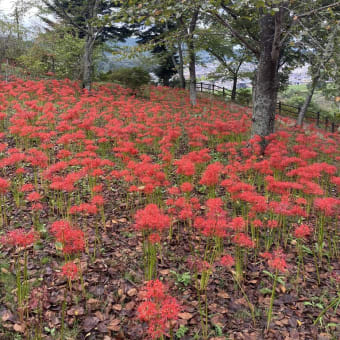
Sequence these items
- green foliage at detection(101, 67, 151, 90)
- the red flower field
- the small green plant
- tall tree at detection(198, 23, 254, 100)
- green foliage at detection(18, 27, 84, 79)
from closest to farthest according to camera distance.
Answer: the red flower field < the small green plant < green foliage at detection(101, 67, 151, 90) < green foliage at detection(18, 27, 84, 79) < tall tree at detection(198, 23, 254, 100)

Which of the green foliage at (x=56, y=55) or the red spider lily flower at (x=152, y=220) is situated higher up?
the green foliage at (x=56, y=55)

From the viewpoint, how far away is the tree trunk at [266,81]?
7.66 metres

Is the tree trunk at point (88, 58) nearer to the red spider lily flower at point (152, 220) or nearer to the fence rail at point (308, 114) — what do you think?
the red spider lily flower at point (152, 220)

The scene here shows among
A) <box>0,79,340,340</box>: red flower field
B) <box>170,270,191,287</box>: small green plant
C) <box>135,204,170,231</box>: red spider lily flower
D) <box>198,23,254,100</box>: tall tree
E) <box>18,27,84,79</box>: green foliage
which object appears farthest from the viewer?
<box>198,23,254,100</box>: tall tree

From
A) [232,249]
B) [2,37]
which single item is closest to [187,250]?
[232,249]

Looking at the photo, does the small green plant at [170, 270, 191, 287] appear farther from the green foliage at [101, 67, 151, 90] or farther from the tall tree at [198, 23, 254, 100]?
the tall tree at [198, 23, 254, 100]

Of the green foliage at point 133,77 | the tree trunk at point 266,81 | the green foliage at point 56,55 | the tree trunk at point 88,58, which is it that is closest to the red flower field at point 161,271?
the tree trunk at point 266,81

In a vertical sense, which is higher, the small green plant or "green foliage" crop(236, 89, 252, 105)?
"green foliage" crop(236, 89, 252, 105)

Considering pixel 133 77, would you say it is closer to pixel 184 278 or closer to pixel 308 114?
pixel 184 278

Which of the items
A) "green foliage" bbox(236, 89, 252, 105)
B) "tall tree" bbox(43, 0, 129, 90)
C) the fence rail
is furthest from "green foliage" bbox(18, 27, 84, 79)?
"green foliage" bbox(236, 89, 252, 105)

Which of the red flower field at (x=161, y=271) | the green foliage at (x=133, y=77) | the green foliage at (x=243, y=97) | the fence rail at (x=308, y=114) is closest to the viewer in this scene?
the red flower field at (x=161, y=271)

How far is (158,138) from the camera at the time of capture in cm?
858

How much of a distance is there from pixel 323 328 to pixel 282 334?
20.4 inches

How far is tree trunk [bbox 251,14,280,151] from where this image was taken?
7.66 m
